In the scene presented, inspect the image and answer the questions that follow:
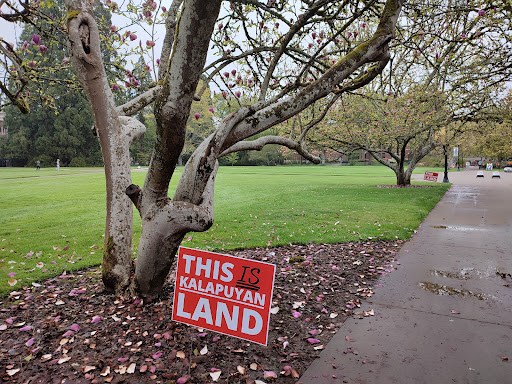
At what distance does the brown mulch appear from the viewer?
272 centimetres

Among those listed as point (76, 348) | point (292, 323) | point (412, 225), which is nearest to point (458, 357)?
point (292, 323)

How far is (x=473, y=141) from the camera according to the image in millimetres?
43781

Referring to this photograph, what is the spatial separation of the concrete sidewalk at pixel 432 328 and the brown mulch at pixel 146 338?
252 mm

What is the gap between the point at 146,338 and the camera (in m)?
3.18

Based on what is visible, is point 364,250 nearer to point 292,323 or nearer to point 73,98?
point 292,323

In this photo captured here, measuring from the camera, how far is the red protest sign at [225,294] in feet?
8.79

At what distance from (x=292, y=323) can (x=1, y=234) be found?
7739 millimetres

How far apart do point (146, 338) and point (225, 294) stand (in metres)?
1.06

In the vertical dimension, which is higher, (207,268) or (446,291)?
(207,268)

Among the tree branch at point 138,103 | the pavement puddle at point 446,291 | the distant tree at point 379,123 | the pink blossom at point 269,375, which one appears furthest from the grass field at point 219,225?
the pink blossom at point 269,375

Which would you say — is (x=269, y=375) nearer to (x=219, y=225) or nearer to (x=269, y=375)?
(x=269, y=375)

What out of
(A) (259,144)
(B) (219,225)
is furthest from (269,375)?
(B) (219,225)

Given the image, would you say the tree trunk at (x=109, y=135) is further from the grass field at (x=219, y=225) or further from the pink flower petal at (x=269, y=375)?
the pink flower petal at (x=269, y=375)

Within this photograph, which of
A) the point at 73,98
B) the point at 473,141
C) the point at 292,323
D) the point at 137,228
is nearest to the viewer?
the point at 292,323
